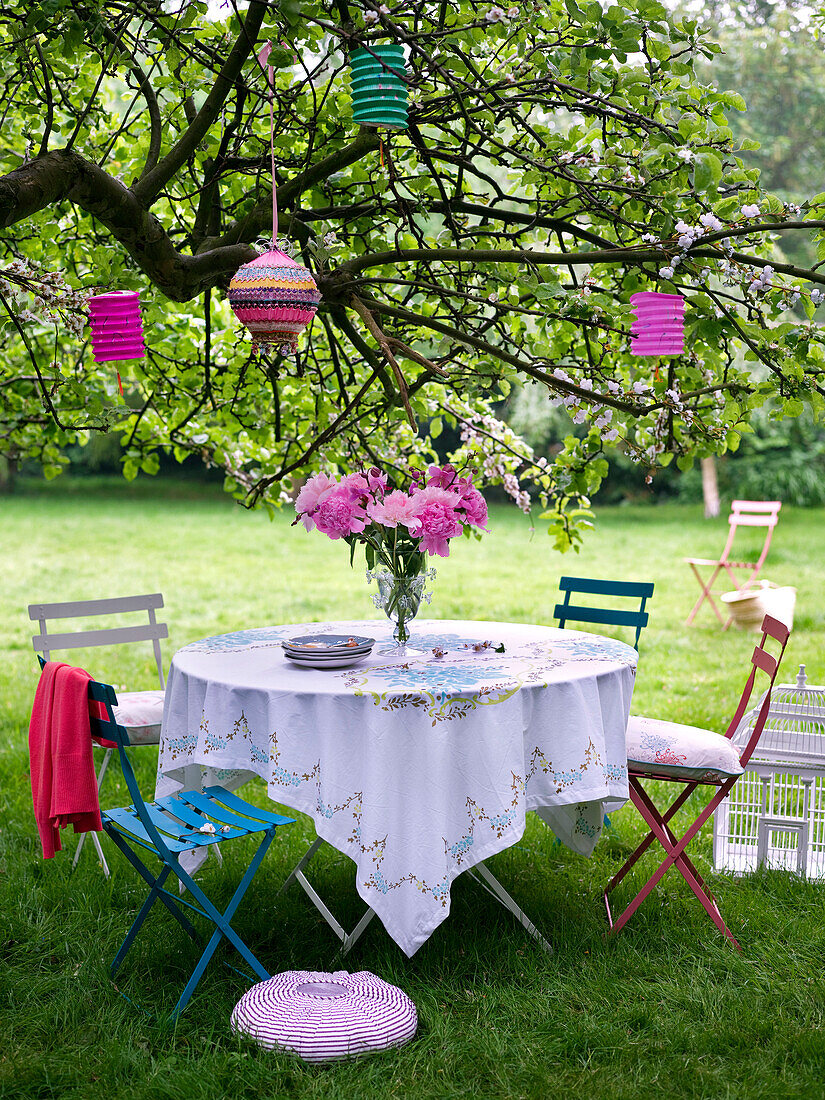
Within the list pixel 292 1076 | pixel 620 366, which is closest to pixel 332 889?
pixel 292 1076

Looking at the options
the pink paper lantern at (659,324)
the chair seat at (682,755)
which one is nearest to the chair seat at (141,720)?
the chair seat at (682,755)

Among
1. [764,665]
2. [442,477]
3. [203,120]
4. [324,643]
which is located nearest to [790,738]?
[764,665]

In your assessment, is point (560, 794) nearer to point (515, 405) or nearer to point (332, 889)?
point (332, 889)

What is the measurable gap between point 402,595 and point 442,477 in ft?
1.42

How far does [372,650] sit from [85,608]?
1522 mm

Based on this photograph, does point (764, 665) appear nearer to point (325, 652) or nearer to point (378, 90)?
point (325, 652)

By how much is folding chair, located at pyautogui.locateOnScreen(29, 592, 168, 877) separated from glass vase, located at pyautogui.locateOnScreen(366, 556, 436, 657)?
1.07m

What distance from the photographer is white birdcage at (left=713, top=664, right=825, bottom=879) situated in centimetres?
383

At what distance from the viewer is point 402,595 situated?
3.47 meters

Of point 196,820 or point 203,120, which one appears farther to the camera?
point 203,120

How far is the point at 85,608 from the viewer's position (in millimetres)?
4328

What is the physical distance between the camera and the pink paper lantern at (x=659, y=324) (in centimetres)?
318

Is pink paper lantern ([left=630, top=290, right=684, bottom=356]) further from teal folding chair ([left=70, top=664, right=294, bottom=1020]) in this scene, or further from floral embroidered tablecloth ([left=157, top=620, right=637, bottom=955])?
teal folding chair ([left=70, top=664, right=294, bottom=1020])

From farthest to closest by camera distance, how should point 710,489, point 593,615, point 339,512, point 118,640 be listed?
point 710,489, point 593,615, point 118,640, point 339,512
